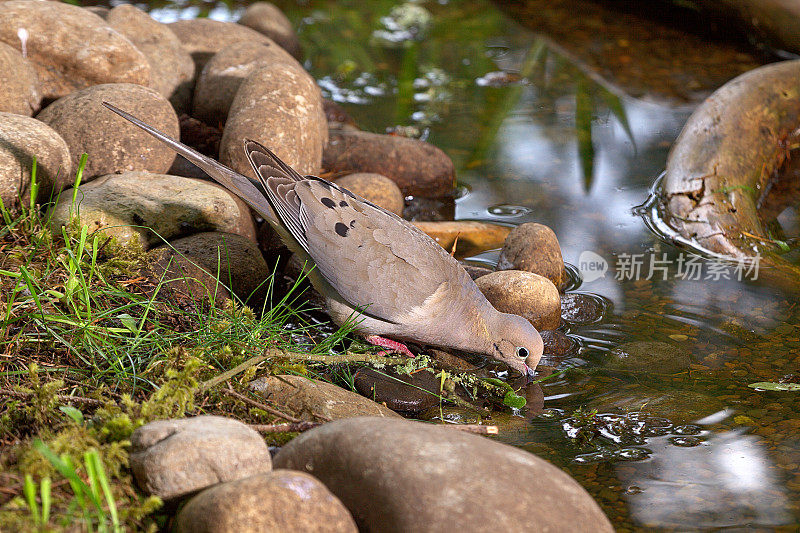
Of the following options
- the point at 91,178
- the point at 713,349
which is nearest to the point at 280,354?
the point at 91,178

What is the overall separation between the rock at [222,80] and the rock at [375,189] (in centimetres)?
113

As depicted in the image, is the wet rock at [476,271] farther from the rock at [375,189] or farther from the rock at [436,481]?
the rock at [436,481]

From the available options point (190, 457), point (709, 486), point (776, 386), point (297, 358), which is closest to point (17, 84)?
point (297, 358)

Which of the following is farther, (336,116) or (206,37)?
(336,116)

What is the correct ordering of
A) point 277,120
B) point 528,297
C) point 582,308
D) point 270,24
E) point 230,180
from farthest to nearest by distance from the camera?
1. point 270,24
2. point 277,120
3. point 582,308
4. point 528,297
5. point 230,180

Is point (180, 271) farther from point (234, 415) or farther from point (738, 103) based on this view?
point (738, 103)

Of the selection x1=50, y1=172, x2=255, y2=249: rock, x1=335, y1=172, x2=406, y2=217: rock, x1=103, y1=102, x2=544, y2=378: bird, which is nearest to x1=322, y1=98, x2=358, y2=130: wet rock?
x1=335, y1=172, x2=406, y2=217: rock

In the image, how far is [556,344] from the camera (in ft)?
13.9

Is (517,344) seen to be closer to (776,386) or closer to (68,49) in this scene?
(776,386)

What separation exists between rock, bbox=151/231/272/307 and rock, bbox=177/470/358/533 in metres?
1.81

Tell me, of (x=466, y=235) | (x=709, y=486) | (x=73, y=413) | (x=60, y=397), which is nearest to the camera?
(x=73, y=413)

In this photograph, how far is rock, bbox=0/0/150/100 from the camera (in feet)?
16.2

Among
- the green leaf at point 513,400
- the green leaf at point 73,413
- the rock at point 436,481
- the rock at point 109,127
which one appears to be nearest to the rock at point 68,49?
the rock at point 109,127

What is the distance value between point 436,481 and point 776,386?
2.34 meters
